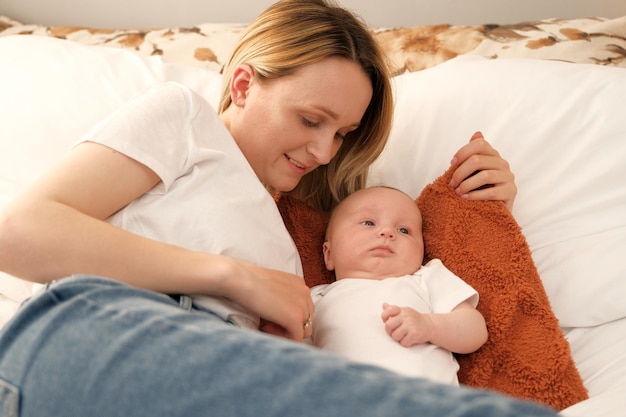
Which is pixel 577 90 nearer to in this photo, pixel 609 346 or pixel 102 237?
pixel 609 346

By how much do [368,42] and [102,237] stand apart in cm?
68

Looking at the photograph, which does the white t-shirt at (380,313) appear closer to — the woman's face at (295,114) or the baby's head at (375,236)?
the baby's head at (375,236)

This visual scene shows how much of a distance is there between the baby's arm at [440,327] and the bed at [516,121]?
21 centimetres

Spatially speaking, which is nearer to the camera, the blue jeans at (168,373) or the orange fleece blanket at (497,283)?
the blue jeans at (168,373)

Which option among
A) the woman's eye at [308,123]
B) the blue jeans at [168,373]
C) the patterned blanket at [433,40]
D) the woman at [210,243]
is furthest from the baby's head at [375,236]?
the blue jeans at [168,373]

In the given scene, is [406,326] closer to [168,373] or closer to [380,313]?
[380,313]

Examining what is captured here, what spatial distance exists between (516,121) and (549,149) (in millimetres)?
98

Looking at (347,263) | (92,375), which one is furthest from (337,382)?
(347,263)

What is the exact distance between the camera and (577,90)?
150 cm

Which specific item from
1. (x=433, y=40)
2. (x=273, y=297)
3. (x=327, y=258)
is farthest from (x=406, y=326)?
(x=433, y=40)

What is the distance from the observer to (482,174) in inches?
54.4

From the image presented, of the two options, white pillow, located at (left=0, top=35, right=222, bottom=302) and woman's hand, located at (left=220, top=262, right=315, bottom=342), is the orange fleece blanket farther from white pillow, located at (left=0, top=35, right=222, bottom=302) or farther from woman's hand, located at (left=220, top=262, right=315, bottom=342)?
white pillow, located at (left=0, top=35, right=222, bottom=302)

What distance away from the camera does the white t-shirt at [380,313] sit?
113 cm

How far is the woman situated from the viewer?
68cm
